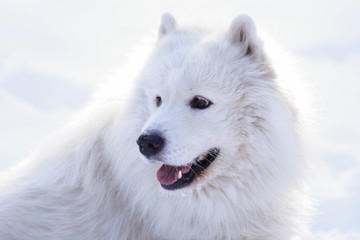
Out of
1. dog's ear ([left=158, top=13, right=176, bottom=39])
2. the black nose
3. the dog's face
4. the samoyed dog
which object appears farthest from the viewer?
dog's ear ([left=158, top=13, right=176, bottom=39])

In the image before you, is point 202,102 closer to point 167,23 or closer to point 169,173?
point 169,173

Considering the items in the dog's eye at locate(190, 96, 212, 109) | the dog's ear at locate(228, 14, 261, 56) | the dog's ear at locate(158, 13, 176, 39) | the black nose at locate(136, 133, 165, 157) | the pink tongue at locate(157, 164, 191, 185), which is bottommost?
the pink tongue at locate(157, 164, 191, 185)

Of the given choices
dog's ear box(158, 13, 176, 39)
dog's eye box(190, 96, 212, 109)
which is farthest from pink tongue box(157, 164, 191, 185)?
dog's ear box(158, 13, 176, 39)

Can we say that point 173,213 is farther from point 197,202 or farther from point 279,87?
point 279,87

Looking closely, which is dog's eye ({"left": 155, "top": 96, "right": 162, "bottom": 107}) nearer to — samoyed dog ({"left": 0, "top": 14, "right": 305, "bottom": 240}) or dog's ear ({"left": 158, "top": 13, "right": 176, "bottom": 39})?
samoyed dog ({"left": 0, "top": 14, "right": 305, "bottom": 240})

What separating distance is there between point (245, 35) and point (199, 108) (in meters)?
0.86

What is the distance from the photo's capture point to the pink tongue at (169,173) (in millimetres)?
5012

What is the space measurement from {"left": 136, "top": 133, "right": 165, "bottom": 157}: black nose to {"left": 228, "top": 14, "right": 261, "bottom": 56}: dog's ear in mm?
1271

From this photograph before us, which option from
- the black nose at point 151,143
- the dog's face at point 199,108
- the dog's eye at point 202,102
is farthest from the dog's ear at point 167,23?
the black nose at point 151,143

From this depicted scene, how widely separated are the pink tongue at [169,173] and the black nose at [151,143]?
379 millimetres

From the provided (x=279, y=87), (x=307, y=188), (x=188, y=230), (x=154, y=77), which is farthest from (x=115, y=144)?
(x=307, y=188)

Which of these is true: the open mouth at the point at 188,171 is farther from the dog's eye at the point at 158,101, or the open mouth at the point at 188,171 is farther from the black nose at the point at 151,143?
the dog's eye at the point at 158,101

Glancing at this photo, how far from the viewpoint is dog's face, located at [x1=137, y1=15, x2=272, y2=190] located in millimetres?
4809

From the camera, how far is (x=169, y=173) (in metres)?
5.09
